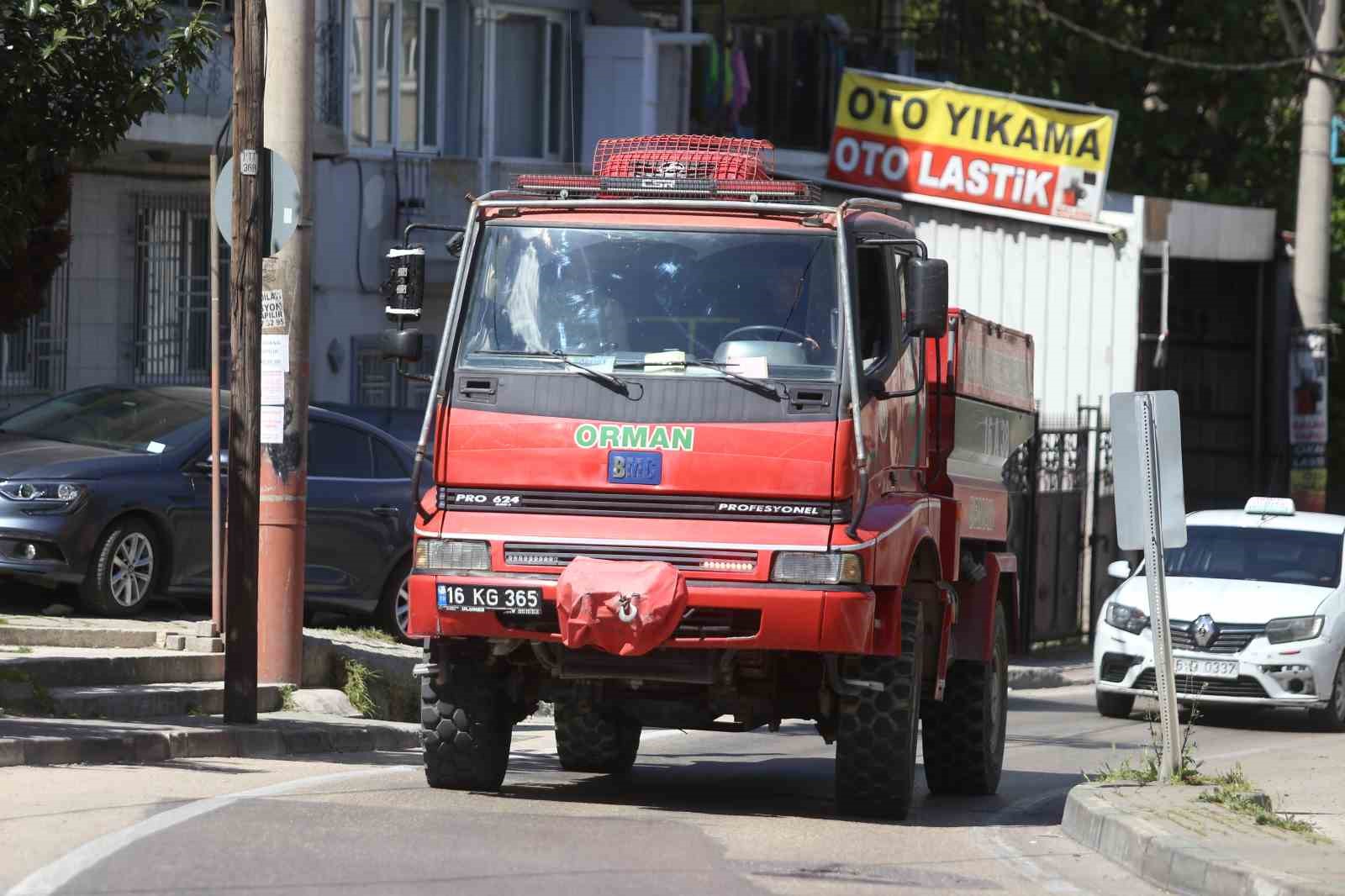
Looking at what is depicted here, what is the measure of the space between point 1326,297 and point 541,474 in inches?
645

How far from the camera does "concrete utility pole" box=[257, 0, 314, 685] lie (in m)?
13.4

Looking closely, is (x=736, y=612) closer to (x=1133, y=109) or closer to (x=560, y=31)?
(x=560, y=31)

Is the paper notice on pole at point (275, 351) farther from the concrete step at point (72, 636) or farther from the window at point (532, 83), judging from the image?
the window at point (532, 83)

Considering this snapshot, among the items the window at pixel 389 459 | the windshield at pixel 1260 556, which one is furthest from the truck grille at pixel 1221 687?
the window at pixel 389 459

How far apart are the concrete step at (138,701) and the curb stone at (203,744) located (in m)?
0.61

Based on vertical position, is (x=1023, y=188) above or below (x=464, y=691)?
above

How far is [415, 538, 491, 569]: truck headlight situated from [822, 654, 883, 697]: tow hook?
1564 millimetres

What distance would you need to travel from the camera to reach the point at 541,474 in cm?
975

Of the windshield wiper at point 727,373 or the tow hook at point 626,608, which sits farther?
the windshield wiper at point 727,373

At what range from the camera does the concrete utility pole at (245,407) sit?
1202 centimetres

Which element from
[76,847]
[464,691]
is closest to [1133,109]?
[464,691]

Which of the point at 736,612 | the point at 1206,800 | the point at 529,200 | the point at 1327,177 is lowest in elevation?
the point at 1206,800

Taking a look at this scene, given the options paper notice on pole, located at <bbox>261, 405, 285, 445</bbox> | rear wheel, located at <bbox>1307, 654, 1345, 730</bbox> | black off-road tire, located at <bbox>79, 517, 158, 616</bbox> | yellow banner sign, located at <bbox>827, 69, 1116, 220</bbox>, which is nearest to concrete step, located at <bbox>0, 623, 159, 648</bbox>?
black off-road tire, located at <bbox>79, 517, 158, 616</bbox>

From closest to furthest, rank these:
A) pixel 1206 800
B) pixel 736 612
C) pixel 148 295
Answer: pixel 736 612 < pixel 1206 800 < pixel 148 295
